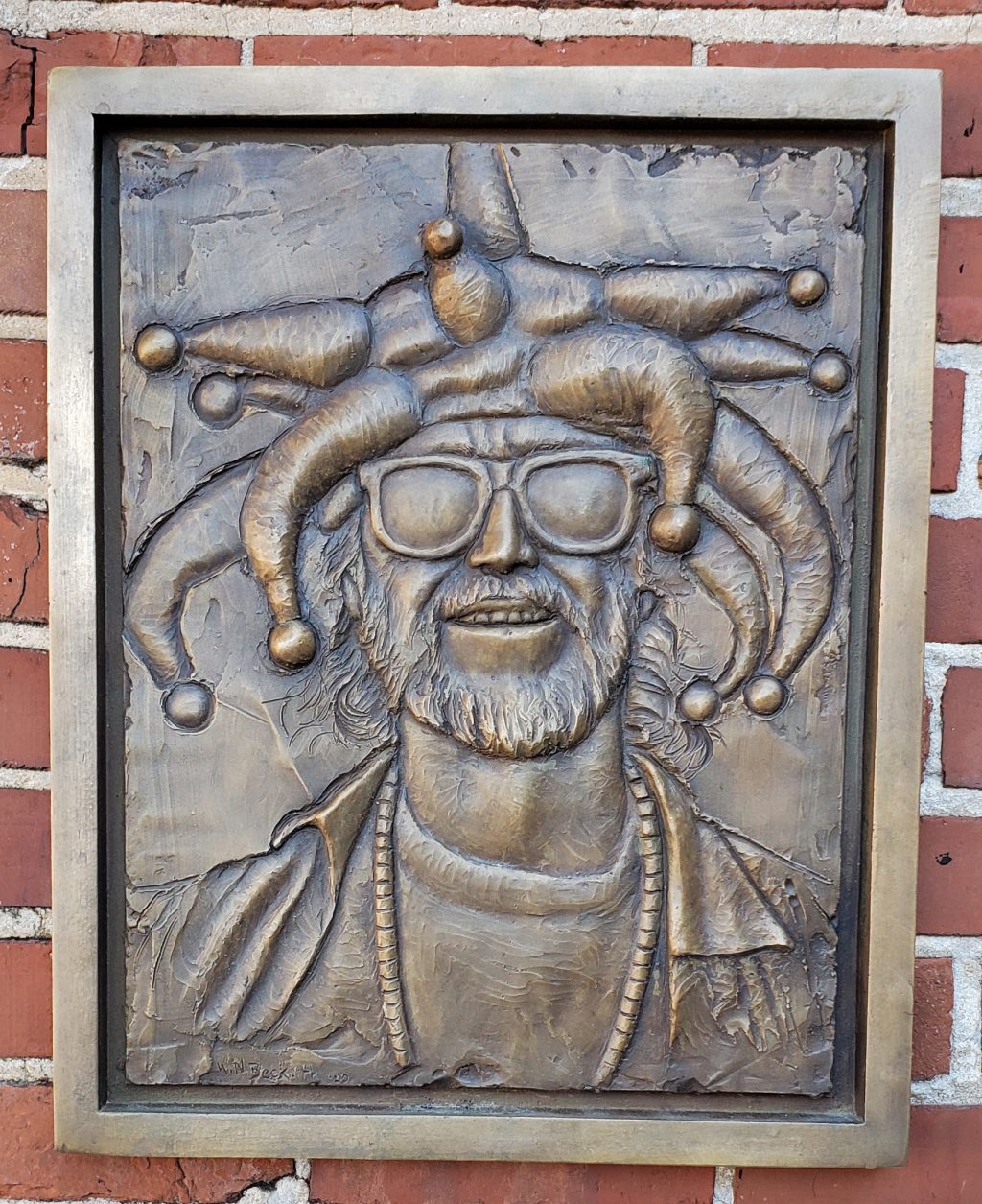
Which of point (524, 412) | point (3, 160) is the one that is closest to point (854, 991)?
point (524, 412)

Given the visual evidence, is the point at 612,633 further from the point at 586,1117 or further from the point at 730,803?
the point at 586,1117

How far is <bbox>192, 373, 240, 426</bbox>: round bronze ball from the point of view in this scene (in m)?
0.65

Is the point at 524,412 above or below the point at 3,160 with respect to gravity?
below

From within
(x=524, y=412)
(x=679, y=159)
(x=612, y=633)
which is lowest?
(x=612, y=633)

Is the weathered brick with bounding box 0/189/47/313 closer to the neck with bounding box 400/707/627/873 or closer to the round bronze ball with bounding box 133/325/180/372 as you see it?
the round bronze ball with bounding box 133/325/180/372

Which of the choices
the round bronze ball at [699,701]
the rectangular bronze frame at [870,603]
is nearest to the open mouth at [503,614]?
the round bronze ball at [699,701]

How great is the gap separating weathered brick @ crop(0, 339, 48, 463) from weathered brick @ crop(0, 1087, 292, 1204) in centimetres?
46

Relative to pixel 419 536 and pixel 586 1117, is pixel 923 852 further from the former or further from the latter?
pixel 419 536

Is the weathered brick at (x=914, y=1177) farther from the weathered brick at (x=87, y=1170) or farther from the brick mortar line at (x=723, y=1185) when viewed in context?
the weathered brick at (x=87, y=1170)

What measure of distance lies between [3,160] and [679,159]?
46 centimetres

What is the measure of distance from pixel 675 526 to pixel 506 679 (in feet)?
0.50

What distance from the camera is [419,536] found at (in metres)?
0.66

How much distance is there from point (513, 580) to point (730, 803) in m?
0.21

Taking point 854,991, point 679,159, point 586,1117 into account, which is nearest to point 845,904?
point 854,991
